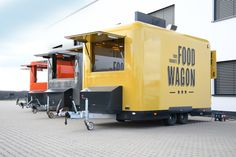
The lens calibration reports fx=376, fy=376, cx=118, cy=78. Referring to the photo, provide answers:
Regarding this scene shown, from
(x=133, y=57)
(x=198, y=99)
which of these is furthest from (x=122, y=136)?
(x=198, y=99)

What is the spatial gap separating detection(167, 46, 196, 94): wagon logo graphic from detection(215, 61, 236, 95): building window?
395 cm

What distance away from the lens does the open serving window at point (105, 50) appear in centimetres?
1154

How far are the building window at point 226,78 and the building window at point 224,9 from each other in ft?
6.94

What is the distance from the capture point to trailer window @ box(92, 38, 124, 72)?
38.1 feet

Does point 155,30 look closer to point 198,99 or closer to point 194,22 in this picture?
point 198,99

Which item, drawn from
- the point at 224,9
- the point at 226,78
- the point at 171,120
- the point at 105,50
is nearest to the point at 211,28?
the point at 224,9

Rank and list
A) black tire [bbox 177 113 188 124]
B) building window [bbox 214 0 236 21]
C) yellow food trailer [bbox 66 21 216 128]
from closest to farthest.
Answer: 1. yellow food trailer [bbox 66 21 216 128]
2. black tire [bbox 177 113 188 124]
3. building window [bbox 214 0 236 21]

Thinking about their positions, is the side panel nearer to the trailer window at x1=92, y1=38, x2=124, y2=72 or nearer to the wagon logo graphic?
the wagon logo graphic

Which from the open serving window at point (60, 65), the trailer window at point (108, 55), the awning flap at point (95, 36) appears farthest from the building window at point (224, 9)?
the awning flap at point (95, 36)

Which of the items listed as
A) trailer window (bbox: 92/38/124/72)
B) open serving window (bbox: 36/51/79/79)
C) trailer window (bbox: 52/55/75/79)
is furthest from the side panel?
trailer window (bbox: 52/55/75/79)

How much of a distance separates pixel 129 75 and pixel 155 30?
1750 mm

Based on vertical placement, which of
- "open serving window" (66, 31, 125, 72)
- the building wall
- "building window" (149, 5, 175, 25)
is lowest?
"open serving window" (66, 31, 125, 72)

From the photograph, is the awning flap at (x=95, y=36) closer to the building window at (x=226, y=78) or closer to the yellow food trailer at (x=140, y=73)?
the yellow food trailer at (x=140, y=73)

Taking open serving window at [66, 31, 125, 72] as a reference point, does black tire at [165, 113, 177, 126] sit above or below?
below
